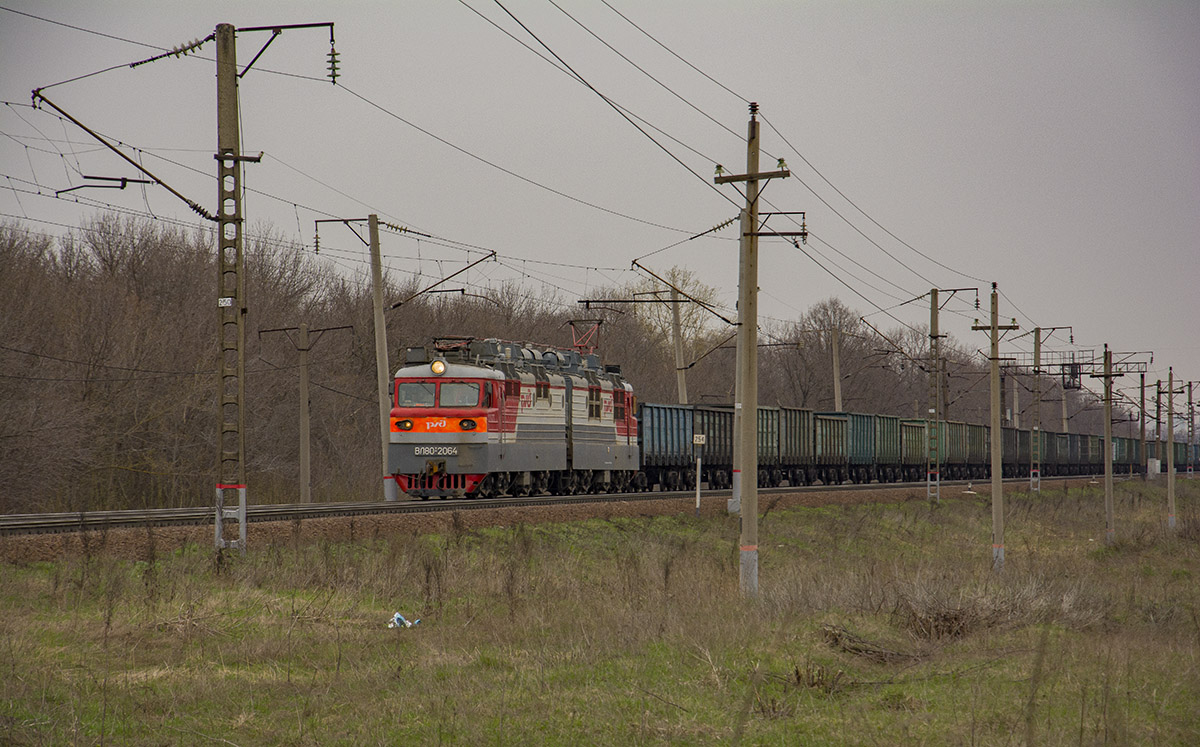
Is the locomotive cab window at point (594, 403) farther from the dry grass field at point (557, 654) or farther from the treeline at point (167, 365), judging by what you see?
the dry grass field at point (557, 654)

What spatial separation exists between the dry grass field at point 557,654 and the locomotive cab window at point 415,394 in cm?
706

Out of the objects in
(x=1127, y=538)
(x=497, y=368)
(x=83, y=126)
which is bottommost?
(x=1127, y=538)

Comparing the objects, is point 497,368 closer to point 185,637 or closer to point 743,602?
point 743,602

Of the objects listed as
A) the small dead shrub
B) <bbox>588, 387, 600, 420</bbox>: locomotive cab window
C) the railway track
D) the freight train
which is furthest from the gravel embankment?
the small dead shrub

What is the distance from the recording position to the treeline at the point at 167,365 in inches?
1225

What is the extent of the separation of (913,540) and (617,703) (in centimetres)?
2538

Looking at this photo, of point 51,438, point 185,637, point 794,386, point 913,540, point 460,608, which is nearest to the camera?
point 185,637

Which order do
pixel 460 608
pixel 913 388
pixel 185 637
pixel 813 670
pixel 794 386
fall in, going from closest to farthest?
pixel 813 670 → pixel 185 637 → pixel 460 608 → pixel 794 386 → pixel 913 388

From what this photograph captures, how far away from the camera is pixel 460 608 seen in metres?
14.7

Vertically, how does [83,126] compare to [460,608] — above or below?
above

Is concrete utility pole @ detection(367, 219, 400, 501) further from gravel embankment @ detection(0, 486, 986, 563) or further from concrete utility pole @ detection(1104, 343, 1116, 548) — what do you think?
concrete utility pole @ detection(1104, 343, 1116, 548)

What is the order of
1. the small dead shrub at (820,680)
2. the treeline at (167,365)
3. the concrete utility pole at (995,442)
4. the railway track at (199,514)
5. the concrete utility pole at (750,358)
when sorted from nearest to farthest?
the small dead shrub at (820,680), the concrete utility pole at (750,358), the railway track at (199,514), the concrete utility pole at (995,442), the treeline at (167,365)

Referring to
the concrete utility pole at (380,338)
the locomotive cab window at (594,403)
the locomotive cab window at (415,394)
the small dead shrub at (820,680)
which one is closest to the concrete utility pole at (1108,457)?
the locomotive cab window at (594,403)

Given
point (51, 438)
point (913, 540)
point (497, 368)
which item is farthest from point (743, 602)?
point (51, 438)
